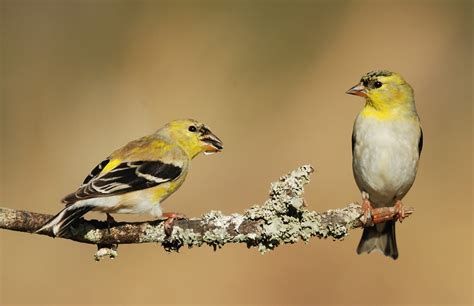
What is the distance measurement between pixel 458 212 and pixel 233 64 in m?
4.35

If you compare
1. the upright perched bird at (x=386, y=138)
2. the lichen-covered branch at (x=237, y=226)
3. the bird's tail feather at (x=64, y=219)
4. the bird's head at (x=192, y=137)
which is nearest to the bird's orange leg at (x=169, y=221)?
the lichen-covered branch at (x=237, y=226)

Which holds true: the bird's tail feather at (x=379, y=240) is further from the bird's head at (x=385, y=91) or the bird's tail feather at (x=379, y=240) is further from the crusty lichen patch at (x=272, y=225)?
the crusty lichen patch at (x=272, y=225)

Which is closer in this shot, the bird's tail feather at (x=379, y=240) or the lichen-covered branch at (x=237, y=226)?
the lichen-covered branch at (x=237, y=226)

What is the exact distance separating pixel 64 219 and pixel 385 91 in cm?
332

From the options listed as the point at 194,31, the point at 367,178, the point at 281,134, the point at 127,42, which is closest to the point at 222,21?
the point at 194,31

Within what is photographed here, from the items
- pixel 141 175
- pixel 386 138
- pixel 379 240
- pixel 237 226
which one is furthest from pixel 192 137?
pixel 379 240

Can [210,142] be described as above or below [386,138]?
above

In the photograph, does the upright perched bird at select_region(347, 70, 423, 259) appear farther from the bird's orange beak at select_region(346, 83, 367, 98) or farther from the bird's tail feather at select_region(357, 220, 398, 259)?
the bird's tail feather at select_region(357, 220, 398, 259)

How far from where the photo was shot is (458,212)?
10.4 m

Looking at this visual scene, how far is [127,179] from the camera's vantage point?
5695 millimetres

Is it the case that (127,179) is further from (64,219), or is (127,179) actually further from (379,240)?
(379,240)

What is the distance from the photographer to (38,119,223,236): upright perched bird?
5.29m

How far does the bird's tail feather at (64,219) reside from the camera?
496 centimetres

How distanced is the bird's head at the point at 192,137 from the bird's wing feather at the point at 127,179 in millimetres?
524
